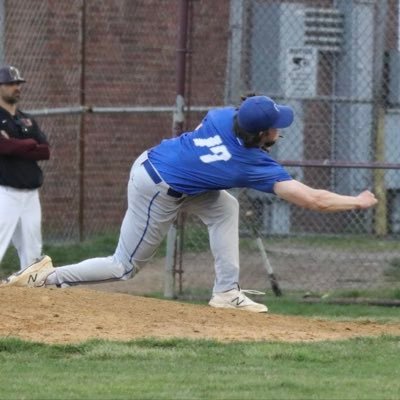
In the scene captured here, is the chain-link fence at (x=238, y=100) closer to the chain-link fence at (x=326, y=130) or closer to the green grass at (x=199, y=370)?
the chain-link fence at (x=326, y=130)

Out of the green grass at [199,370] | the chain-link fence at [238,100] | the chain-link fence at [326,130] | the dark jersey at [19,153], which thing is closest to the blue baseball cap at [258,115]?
the green grass at [199,370]

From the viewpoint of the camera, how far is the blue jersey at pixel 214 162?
8.57m

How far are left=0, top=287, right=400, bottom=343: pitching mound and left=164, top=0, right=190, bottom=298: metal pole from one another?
2.26m

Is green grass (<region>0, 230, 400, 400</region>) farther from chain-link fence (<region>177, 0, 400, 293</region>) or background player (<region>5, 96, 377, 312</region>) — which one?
chain-link fence (<region>177, 0, 400, 293</region>)

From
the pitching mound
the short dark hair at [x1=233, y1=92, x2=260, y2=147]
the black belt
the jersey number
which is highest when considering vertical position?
the short dark hair at [x1=233, y1=92, x2=260, y2=147]

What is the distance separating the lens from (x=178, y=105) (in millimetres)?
11469

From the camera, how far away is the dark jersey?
11.2m

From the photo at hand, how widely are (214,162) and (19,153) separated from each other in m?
3.01

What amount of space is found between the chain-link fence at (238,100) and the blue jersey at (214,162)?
2.15m

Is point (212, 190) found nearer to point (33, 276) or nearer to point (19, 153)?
point (33, 276)

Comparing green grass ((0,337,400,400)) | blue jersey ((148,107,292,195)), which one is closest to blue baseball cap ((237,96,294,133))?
blue jersey ((148,107,292,195))

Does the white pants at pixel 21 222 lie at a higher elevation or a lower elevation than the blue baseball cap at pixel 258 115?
lower

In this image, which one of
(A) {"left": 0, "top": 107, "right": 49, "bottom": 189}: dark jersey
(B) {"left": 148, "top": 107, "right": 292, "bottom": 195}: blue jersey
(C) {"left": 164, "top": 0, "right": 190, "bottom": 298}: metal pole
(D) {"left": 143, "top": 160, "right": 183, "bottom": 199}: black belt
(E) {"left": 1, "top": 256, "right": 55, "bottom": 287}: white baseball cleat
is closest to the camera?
(B) {"left": 148, "top": 107, "right": 292, "bottom": 195}: blue jersey

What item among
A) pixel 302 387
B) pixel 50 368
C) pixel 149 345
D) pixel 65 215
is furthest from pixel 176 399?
pixel 65 215
